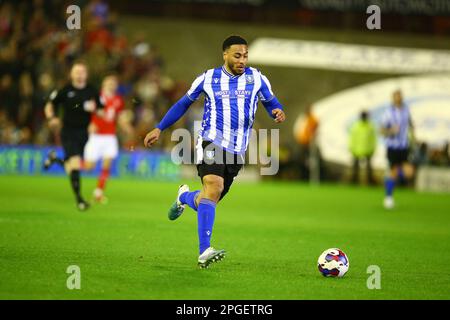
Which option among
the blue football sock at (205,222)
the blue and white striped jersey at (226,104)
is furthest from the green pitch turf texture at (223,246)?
the blue and white striped jersey at (226,104)

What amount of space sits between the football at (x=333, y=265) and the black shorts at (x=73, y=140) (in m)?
7.49

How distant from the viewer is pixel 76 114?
50.4 feet

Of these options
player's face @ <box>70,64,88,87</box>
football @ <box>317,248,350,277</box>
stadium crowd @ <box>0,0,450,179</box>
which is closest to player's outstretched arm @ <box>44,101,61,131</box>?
player's face @ <box>70,64,88,87</box>

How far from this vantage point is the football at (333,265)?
8617mm

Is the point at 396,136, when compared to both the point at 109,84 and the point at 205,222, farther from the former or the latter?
the point at 205,222

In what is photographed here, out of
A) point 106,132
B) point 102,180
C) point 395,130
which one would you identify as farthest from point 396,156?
point 102,180

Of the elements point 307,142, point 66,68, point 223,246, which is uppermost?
point 66,68

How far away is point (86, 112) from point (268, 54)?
575 inches

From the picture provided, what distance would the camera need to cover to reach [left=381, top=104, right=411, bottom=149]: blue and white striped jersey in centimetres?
1873

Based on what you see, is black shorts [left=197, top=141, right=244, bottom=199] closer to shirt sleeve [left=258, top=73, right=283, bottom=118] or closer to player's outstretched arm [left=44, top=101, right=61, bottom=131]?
shirt sleeve [left=258, top=73, right=283, bottom=118]

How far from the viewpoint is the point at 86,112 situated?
1539 centimetres

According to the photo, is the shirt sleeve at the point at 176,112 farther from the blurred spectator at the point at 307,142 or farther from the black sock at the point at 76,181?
the blurred spectator at the point at 307,142

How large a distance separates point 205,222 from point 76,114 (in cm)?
693

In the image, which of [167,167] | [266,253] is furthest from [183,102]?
[167,167]
